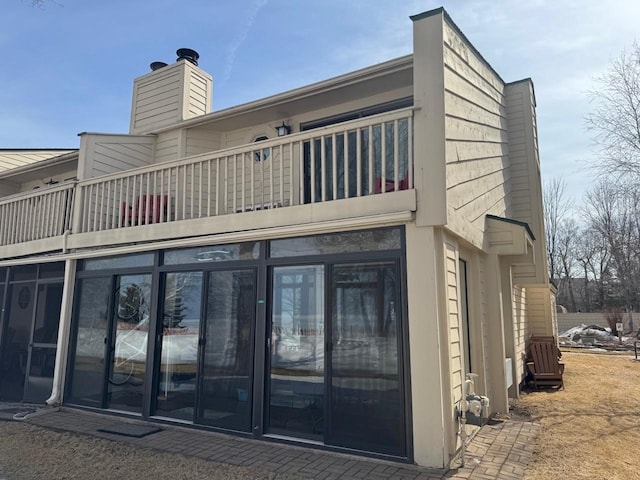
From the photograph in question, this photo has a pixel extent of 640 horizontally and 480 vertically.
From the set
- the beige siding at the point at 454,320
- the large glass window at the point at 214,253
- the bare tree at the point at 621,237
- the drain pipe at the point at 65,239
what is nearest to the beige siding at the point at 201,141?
the drain pipe at the point at 65,239

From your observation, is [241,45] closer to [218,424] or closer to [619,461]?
[218,424]

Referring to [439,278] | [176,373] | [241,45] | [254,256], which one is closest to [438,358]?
[439,278]

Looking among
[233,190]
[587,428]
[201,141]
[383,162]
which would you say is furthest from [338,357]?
[201,141]

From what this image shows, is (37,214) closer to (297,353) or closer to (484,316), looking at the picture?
(297,353)

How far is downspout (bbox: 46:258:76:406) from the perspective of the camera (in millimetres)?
6941

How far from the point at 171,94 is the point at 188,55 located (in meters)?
1.08

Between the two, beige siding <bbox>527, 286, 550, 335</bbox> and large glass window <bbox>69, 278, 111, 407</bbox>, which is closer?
large glass window <bbox>69, 278, 111, 407</bbox>

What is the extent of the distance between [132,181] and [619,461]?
297 inches

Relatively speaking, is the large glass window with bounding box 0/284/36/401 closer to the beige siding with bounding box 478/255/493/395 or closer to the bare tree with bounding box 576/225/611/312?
the beige siding with bounding box 478/255/493/395

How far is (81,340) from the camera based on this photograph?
23.3ft

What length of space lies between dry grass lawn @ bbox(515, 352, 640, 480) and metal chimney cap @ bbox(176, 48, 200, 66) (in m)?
9.45

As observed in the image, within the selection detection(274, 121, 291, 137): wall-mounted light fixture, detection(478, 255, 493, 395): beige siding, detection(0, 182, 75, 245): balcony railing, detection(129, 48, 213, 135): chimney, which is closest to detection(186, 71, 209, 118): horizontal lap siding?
detection(129, 48, 213, 135): chimney

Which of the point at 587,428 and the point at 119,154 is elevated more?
the point at 119,154

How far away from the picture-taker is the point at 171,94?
955 cm
